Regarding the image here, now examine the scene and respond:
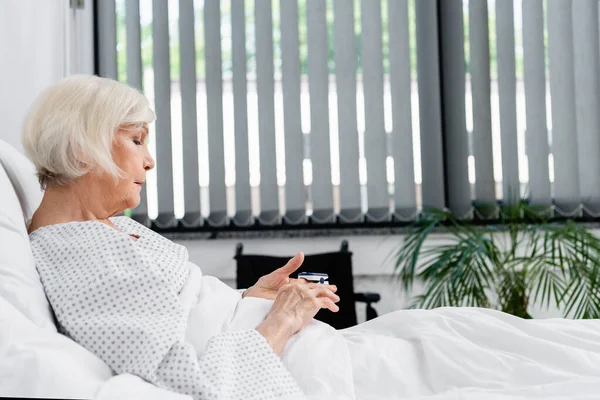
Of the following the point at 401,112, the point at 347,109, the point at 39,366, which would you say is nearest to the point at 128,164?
the point at 39,366

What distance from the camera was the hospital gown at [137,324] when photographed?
1.10 meters

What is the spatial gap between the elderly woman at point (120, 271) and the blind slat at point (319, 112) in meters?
1.39

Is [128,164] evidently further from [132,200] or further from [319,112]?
[319,112]

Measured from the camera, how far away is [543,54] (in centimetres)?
318

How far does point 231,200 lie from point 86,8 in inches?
44.5

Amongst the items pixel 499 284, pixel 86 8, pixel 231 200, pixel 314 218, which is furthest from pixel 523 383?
pixel 86 8

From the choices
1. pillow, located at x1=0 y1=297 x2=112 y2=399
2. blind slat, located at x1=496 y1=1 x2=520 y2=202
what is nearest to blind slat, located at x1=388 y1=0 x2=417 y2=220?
blind slat, located at x1=496 y1=1 x2=520 y2=202

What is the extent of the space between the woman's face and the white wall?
66 centimetres

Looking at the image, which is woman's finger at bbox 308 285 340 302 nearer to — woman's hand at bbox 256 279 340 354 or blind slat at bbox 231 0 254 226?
woman's hand at bbox 256 279 340 354

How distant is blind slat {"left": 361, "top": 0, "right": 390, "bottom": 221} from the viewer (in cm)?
313

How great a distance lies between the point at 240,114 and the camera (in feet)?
10.3

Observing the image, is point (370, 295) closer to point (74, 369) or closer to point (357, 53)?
point (357, 53)

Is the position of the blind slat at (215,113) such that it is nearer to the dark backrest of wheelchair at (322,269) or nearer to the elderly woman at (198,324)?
the dark backrest of wheelchair at (322,269)

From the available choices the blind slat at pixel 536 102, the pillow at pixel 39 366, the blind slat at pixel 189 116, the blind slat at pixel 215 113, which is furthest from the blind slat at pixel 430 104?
the pillow at pixel 39 366
